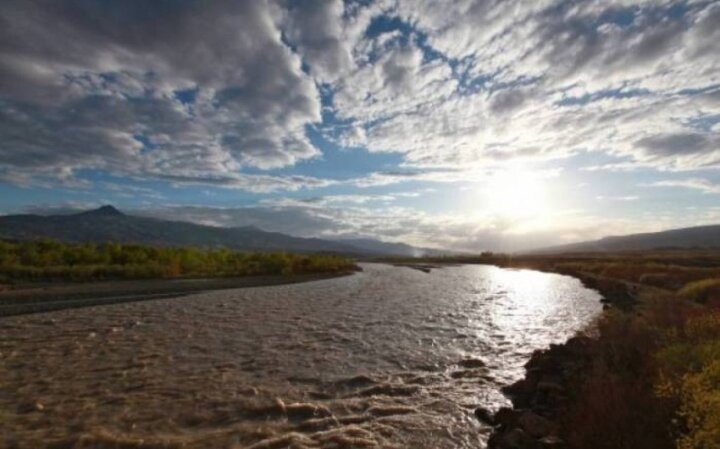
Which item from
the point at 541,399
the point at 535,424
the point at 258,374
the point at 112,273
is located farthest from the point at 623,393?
the point at 112,273

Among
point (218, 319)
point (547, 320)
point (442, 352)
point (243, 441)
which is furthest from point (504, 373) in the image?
point (218, 319)

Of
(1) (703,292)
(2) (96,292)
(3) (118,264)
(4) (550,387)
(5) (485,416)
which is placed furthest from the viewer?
(3) (118,264)

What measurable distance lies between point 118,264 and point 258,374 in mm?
55612

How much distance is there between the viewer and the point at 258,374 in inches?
740

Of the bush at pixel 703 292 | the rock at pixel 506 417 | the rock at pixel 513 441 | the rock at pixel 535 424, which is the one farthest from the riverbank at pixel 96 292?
the bush at pixel 703 292

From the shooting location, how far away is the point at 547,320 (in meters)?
34.0

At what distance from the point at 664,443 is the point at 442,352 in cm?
1333

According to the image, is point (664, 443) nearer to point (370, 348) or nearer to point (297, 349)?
point (370, 348)

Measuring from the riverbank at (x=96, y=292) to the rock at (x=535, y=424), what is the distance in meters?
33.6

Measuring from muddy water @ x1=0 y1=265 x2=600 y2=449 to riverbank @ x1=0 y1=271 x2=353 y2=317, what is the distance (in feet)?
13.1

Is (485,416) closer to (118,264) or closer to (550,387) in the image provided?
(550,387)

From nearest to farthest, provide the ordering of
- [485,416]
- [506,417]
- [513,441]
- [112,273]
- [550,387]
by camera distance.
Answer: [513,441]
[506,417]
[485,416]
[550,387]
[112,273]

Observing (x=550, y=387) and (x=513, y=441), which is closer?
(x=513, y=441)

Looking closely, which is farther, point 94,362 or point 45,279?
point 45,279
